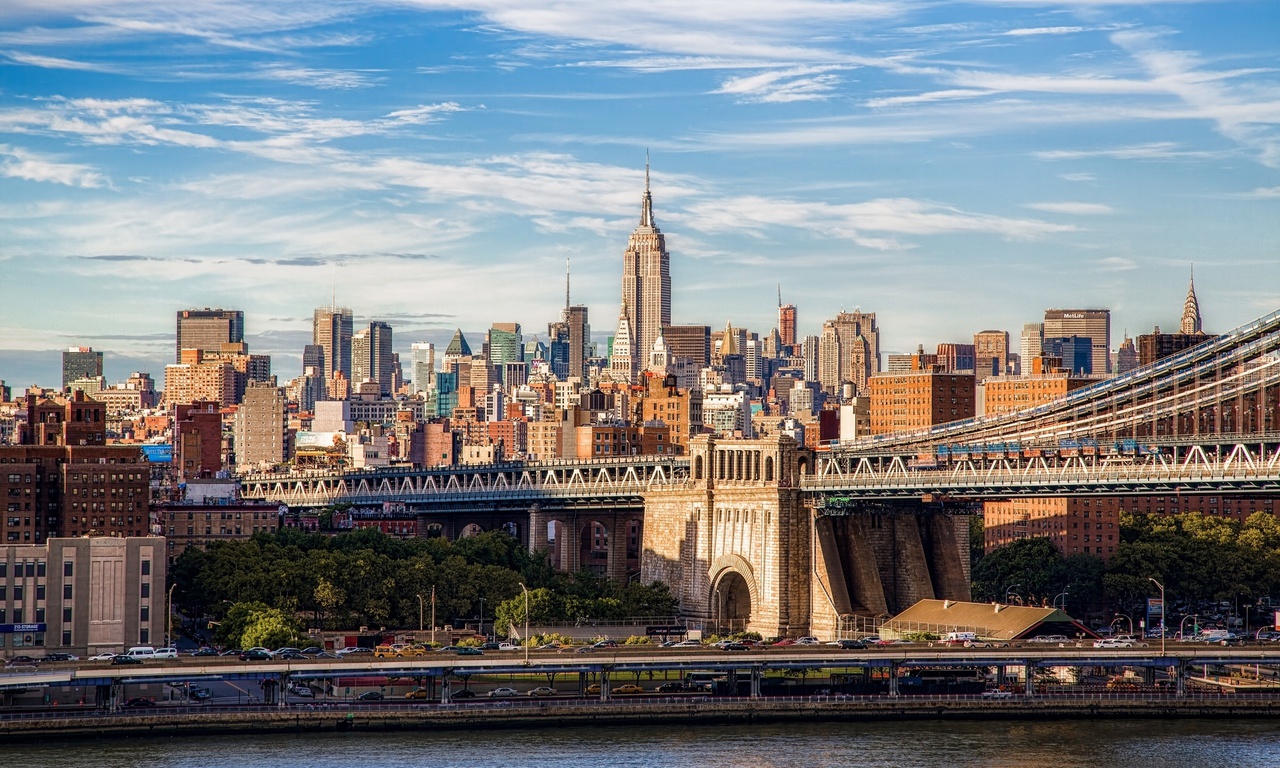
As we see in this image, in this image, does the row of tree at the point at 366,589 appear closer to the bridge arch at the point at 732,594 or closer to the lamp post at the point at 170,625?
the lamp post at the point at 170,625

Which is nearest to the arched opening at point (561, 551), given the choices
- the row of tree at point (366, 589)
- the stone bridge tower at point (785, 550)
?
the stone bridge tower at point (785, 550)

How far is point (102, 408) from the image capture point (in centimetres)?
15900

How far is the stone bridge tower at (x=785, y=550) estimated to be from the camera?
138 meters

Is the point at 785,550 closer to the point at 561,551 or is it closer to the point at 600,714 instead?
the point at 600,714

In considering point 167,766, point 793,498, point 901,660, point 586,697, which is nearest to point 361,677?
point 586,697

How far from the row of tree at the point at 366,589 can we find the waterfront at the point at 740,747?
2507 cm

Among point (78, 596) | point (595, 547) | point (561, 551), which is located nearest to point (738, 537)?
point (561, 551)

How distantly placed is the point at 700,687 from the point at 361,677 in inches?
654

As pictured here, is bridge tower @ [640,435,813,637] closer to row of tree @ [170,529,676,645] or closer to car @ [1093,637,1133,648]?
row of tree @ [170,529,676,645]

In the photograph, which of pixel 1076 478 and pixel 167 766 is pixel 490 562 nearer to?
pixel 1076 478

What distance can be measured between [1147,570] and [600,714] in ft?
227

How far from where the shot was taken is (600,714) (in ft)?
351

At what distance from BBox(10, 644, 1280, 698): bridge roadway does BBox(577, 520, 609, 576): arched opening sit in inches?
2666

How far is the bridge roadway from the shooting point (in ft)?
339
